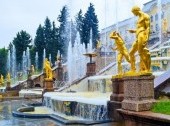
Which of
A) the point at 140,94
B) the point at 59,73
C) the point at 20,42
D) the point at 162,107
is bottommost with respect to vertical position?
the point at 162,107

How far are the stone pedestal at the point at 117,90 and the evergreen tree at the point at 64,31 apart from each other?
49.1 m

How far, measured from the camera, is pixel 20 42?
6650 centimetres

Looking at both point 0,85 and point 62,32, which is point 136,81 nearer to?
point 0,85

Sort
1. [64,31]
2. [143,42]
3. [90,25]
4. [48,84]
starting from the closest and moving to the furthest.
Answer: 1. [143,42]
2. [48,84]
3. [90,25]
4. [64,31]

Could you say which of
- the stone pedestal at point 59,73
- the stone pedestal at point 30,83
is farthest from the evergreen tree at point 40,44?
the stone pedestal at point 59,73

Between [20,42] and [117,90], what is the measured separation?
5607cm

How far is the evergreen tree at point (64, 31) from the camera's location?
62000mm

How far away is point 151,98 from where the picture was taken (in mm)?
9719

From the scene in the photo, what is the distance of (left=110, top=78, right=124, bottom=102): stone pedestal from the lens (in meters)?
11.9

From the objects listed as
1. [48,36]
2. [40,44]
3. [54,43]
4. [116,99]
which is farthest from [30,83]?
[116,99]

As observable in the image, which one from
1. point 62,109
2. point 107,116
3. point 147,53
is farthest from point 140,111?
point 62,109

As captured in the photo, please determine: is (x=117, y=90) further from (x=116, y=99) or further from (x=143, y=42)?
(x=143, y=42)

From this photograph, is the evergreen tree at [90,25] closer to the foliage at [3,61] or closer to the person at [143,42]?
the foliage at [3,61]

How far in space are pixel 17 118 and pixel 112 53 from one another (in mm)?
24242
